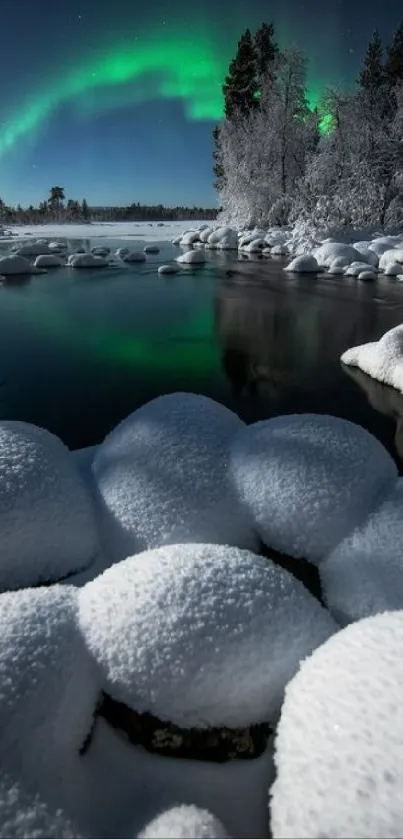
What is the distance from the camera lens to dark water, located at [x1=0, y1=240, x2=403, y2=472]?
17.4 feet

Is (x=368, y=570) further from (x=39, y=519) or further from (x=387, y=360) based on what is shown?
(x=387, y=360)

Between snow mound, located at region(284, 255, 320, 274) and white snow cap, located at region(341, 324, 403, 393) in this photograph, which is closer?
white snow cap, located at region(341, 324, 403, 393)

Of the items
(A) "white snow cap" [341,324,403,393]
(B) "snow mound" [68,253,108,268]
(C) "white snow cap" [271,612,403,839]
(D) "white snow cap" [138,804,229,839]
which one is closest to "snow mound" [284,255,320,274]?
(B) "snow mound" [68,253,108,268]

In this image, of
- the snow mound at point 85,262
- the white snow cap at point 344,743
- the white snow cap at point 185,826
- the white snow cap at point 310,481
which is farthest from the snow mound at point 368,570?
the snow mound at point 85,262

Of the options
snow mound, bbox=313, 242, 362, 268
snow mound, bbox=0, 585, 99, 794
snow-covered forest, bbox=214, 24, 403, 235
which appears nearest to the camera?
snow mound, bbox=0, 585, 99, 794

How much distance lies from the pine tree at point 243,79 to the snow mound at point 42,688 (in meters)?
36.7

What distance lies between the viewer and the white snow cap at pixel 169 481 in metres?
2.45

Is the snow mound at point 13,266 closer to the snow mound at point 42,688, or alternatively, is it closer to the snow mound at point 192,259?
the snow mound at point 192,259

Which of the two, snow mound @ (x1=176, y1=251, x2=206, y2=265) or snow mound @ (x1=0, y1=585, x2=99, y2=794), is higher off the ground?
snow mound @ (x1=176, y1=251, x2=206, y2=265)

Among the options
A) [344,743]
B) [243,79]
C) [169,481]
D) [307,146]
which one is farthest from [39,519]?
[243,79]

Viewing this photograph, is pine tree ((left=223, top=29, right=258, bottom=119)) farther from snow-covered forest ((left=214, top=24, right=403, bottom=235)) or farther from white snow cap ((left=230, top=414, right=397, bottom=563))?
white snow cap ((left=230, top=414, right=397, bottom=563))

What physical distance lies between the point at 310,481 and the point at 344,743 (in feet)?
4.73

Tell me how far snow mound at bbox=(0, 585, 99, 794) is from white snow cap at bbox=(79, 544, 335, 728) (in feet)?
0.21

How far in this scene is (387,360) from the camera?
5.84 m
